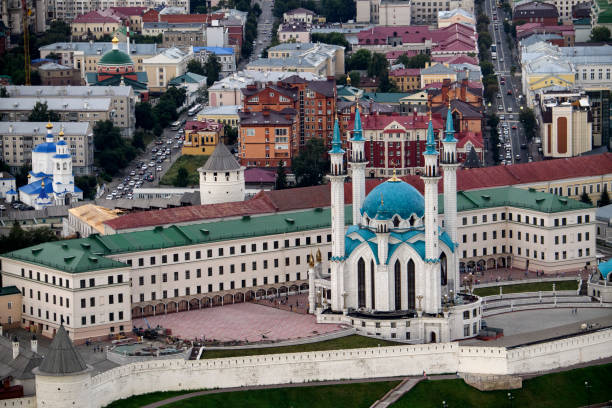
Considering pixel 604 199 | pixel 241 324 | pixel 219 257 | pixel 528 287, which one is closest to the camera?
pixel 241 324

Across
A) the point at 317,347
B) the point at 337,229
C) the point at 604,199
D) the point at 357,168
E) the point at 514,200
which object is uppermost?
the point at 357,168

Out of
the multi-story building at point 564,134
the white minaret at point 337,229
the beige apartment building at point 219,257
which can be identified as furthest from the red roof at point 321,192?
the multi-story building at point 564,134

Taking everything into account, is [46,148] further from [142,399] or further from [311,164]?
[142,399]

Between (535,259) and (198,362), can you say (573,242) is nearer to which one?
(535,259)

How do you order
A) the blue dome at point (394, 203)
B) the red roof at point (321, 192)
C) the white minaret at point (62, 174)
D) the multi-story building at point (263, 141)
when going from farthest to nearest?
the multi-story building at point (263, 141)
the white minaret at point (62, 174)
the red roof at point (321, 192)
the blue dome at point (394, 203)

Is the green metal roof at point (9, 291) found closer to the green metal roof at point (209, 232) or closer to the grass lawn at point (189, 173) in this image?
the green metal roof at point (209, 232)

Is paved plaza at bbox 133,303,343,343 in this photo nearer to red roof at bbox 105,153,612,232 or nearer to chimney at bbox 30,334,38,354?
chimney at bbox 30,334,38,354

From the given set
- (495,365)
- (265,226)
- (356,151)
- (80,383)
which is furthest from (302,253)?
(80,383)

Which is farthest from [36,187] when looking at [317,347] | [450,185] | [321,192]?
[317,347]
